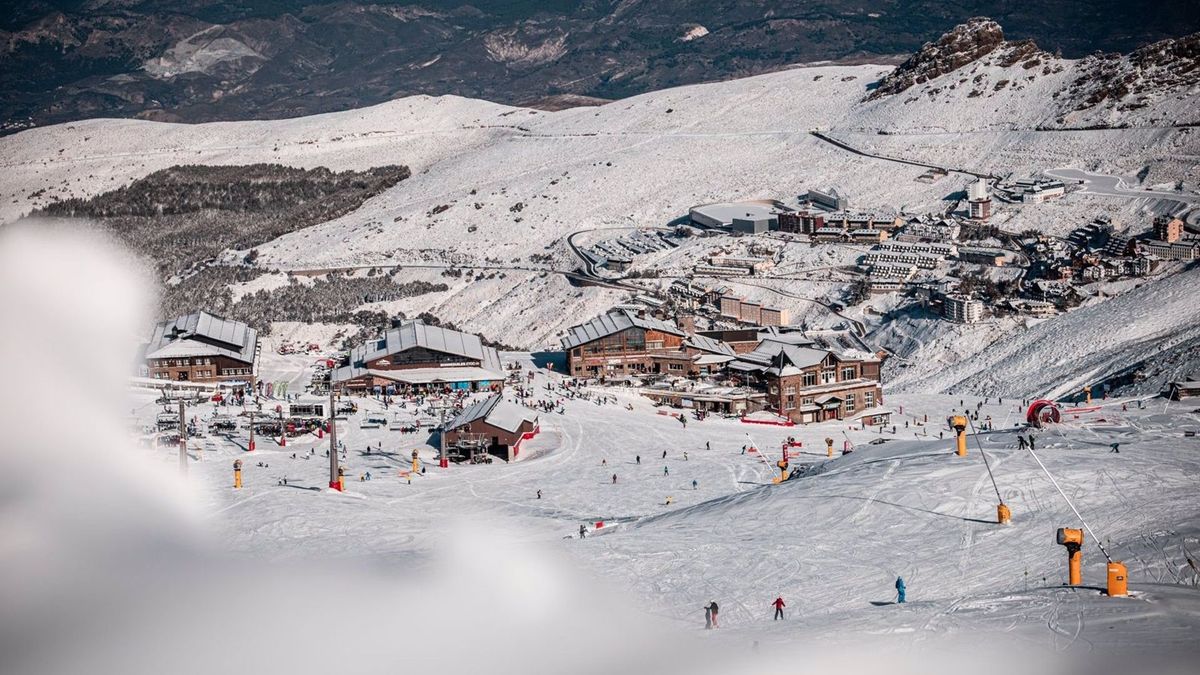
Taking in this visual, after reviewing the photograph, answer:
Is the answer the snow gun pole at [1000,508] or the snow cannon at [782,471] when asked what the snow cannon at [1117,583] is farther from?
the snow cannon at [782,471]

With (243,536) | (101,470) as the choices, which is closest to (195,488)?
(101,470)

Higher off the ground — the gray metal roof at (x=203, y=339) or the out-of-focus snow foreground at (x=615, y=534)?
the gray metal roof at (x=203, y=339)

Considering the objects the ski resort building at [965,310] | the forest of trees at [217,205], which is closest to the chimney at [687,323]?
the ski resort building at [965,310]

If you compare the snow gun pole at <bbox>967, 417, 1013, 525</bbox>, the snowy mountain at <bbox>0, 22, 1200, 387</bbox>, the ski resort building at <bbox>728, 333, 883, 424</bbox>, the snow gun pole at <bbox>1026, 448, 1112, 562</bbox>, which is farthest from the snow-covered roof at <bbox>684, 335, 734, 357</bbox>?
the snow gun pole at <bbox>967, 417, 1013, 525</bbox>

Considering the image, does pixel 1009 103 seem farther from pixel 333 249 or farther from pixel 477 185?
pixel 333 249

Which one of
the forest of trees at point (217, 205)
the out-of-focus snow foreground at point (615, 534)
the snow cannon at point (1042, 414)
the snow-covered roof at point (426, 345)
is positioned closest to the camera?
the out-of-focus snow foreground at point (615, 534)

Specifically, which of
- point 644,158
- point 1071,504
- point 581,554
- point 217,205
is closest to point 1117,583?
point 1071,504
